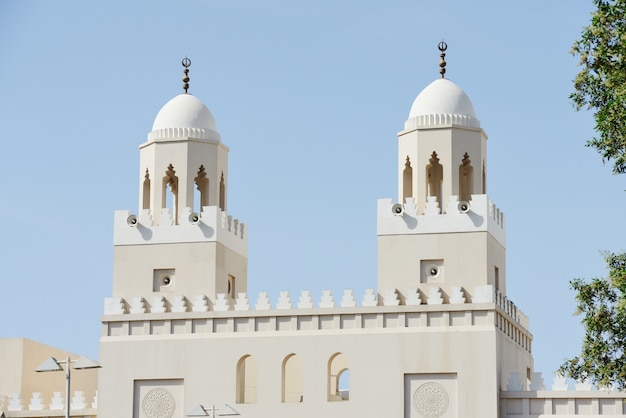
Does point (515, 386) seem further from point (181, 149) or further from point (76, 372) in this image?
point (76, 372)

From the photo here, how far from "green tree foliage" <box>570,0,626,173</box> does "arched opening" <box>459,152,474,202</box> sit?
1093 cm

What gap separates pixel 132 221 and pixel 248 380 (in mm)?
5415

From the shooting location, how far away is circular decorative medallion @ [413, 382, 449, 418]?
3419 centimetres

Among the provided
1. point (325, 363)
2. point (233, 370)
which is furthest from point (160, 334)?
point (325, 363)

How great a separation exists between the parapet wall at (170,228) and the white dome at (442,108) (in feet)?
19.1

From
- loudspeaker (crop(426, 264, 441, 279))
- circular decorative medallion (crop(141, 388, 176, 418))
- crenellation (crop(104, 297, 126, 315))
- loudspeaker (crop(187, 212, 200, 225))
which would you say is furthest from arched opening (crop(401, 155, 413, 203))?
circular decorative medallion (crop(141, 388, 176, 418))

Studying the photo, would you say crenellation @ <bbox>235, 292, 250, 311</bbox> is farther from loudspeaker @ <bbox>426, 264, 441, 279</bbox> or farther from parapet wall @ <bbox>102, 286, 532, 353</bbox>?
loudspeaker @ <bbox>426, 264, 441, 279</bbox>

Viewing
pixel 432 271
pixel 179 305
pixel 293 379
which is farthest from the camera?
pixel 293 379

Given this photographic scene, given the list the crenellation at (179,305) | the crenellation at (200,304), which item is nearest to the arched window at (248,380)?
the crenellation at (200,304)

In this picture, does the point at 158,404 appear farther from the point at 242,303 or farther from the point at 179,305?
the point at 242,303

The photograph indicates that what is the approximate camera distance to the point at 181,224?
124 feet

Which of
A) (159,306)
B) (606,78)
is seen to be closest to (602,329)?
(606,78)

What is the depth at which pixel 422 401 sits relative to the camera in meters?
34.3

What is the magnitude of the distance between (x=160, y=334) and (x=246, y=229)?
4947 mm
